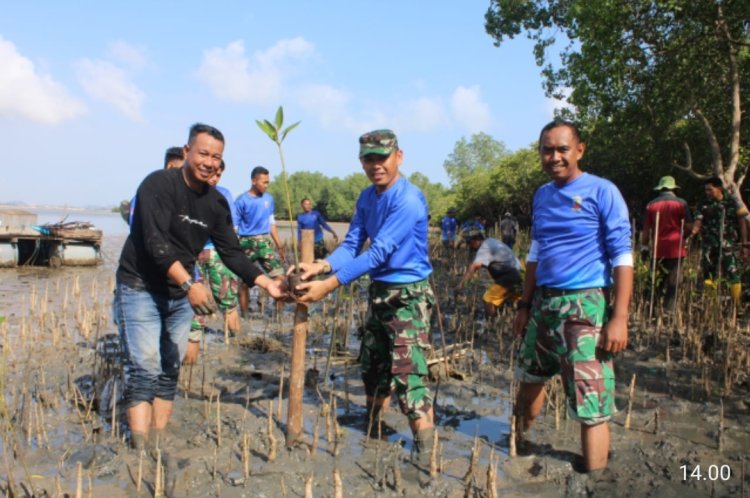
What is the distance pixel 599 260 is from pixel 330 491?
1858 millimetres

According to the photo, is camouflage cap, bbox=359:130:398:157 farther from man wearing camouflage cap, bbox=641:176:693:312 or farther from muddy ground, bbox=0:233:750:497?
man wearing camouflage cap, bbox=641:176:693:312

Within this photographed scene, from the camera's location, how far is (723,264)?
266 inches

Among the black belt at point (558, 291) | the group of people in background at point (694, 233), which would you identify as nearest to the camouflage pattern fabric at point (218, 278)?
the black belt at point (558, 291)

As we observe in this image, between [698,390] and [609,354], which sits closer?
[609,354]

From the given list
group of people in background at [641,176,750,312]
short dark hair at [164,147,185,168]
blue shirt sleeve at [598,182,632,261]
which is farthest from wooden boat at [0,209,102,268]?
blue shirt sleeve at [598,182,632,261]

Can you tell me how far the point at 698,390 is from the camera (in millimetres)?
4734

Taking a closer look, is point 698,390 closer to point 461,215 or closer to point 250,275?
point 250,275

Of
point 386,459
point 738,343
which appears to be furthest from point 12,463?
point 738,343

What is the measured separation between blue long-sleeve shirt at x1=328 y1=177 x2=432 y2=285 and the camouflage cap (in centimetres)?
23

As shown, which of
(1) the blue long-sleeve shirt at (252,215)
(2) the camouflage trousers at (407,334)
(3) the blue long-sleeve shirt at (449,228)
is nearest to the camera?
(2) the camouflage trousers at (407,334)

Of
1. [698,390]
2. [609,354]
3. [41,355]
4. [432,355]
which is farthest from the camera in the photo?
[41,355]

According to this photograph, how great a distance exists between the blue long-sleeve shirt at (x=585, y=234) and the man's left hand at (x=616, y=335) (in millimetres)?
218

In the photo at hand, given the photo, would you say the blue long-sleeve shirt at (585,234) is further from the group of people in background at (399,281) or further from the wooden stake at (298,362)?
the wooden stake at (298,362)

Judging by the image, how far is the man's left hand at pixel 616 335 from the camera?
9.28 feet
